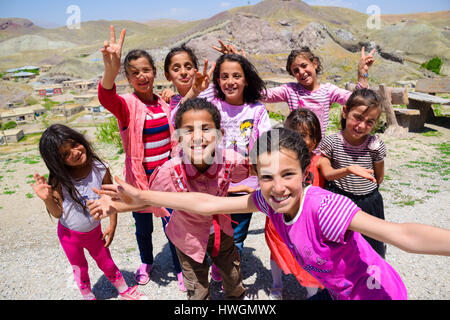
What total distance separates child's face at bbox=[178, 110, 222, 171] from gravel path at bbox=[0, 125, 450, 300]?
147cm

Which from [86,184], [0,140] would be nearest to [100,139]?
[86,184]

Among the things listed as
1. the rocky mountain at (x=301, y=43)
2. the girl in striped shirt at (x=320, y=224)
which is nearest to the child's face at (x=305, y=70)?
the girl in striped shirt at (x=320, y=224)

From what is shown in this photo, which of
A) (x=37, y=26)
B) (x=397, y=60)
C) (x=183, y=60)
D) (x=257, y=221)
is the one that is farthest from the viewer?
(x=37, y=26)

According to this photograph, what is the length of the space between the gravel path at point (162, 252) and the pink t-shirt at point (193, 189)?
0.93 m

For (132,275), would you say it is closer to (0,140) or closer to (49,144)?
(49,144)

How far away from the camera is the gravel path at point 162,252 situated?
8.63 ft

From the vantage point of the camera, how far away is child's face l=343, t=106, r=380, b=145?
1959 mm

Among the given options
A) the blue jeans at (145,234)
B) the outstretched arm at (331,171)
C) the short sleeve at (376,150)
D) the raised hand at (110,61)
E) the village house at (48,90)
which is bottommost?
the blue jeans at (145,234)

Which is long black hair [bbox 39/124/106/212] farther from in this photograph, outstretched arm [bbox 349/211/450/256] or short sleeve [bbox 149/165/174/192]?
outstretched arm [bbox 349/211/450/256]

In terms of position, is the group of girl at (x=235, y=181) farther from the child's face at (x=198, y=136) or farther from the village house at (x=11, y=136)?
the village house at (x=11, y=136)

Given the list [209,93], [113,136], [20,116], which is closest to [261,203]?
[209,93]

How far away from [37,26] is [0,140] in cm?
18564

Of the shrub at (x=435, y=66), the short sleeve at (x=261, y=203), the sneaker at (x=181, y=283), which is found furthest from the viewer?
the shrub at (x=435, y=66)

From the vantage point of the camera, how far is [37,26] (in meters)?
158
